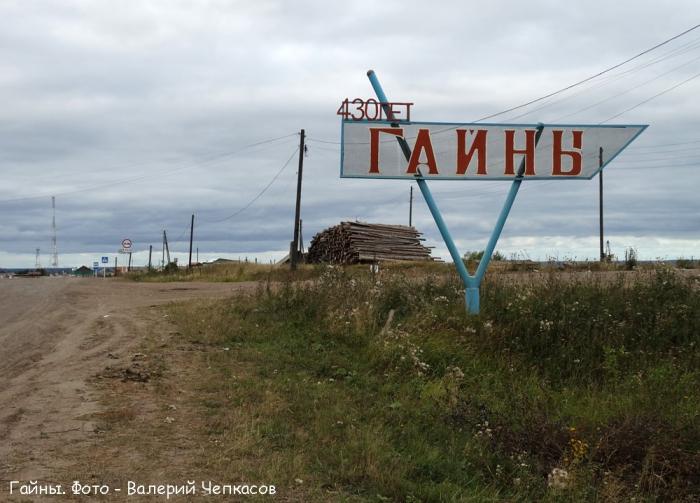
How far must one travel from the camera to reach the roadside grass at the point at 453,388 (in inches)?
228

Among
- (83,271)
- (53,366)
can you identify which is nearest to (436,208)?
(53,366)

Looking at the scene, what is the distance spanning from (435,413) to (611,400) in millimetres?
2454

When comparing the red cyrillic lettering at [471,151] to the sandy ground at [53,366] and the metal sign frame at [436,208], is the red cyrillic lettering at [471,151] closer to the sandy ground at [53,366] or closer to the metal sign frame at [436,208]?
the metal sign frame at [436,208]

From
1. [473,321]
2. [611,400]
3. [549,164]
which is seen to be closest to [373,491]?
[611,400]

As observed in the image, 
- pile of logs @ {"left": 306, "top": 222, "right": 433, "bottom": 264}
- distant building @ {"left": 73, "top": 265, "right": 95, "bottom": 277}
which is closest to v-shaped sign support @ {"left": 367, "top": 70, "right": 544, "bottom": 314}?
pile of logs @ {"left": 306, "top": 222, "right": 433, "bottom": 264}

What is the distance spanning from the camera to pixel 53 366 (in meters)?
8.96

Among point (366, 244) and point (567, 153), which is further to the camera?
point (366, 244)

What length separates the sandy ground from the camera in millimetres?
5750

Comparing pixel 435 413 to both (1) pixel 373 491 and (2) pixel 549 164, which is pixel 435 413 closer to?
(1) pixel 373 491

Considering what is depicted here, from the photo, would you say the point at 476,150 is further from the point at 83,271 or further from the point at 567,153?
the point at 83,271

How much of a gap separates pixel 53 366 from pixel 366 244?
75.1 ft

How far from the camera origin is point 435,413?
754 centimetres

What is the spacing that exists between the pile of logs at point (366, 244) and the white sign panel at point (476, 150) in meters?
17.3

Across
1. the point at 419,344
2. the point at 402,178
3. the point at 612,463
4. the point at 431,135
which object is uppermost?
the point at 431,135
